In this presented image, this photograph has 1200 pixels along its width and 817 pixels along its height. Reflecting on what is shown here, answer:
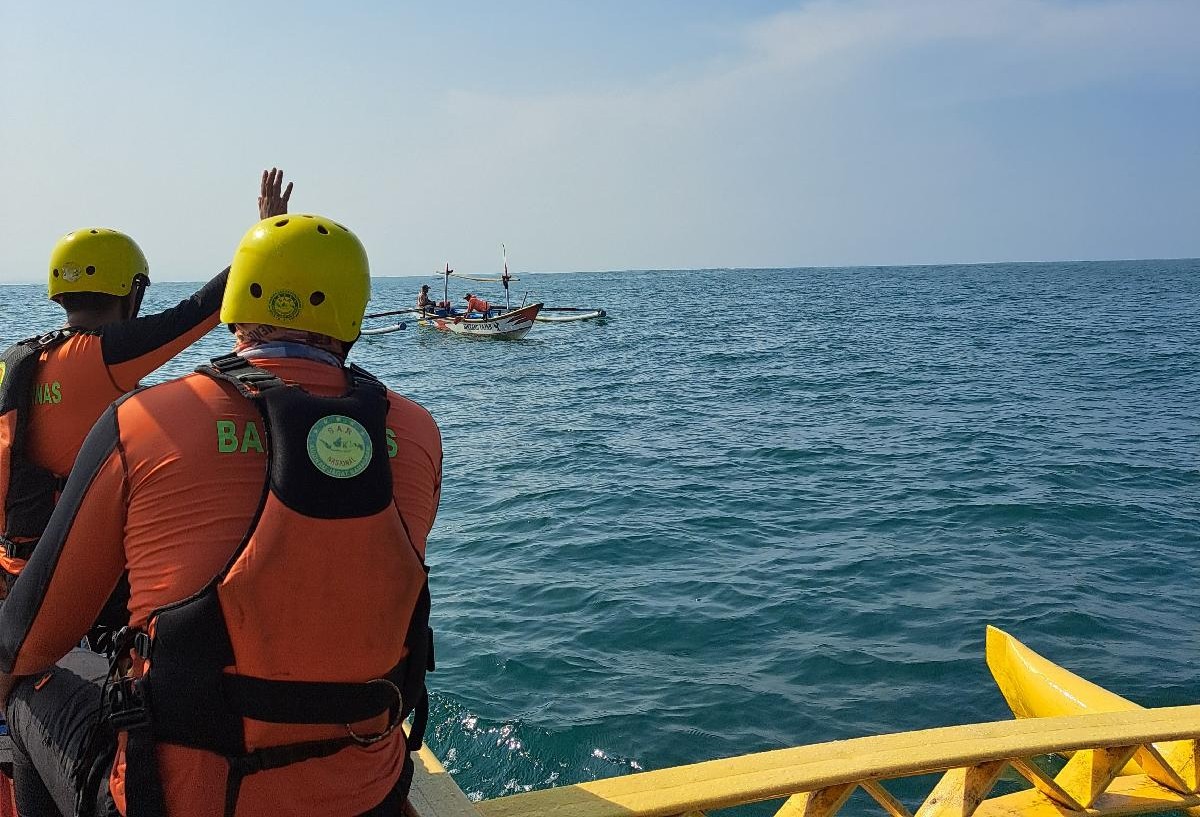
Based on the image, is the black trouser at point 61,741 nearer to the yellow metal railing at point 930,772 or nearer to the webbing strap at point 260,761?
the webbing strap at point 260,761

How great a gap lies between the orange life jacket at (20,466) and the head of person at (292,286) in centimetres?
156

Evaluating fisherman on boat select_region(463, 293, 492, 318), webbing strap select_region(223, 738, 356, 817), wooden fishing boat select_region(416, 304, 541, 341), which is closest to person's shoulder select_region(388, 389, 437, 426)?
webbing strap select_region(223, 738, 356, 817)

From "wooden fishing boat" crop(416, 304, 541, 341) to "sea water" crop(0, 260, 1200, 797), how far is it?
1844cm

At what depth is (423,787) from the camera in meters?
2.99

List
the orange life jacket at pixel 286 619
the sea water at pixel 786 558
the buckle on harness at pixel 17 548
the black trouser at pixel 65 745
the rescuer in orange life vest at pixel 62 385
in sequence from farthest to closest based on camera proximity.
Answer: the sea water at pixel 786 558 < the buckle on harness at pixel 17 548 < the rescuer in orange life vest at pixel 62 385 < the black trouser at pixel 65 745 < the orange life jacket at pixel 286 619

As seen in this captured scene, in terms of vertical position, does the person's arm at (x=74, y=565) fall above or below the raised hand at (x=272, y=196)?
below

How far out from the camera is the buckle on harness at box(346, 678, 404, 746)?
2.16 meters

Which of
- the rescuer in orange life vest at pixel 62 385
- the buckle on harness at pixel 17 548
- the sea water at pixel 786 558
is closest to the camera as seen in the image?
the rescuer in orange life vest at pixel 62 385

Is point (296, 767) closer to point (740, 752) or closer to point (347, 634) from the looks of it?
point (347, 634)

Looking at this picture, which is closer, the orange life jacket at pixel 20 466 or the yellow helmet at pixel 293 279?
the yellow helmet at pixel 293 279

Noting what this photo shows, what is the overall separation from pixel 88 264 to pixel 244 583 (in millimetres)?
2334

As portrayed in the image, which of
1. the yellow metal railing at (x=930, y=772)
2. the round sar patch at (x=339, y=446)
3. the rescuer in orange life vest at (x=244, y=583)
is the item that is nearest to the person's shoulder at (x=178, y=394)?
the rescuer in orange life vest at (x=244, y=583)

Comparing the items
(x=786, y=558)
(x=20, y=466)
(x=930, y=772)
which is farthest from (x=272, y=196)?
(x=786, y=558)

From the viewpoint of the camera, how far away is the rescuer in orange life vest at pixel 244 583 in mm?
1983
